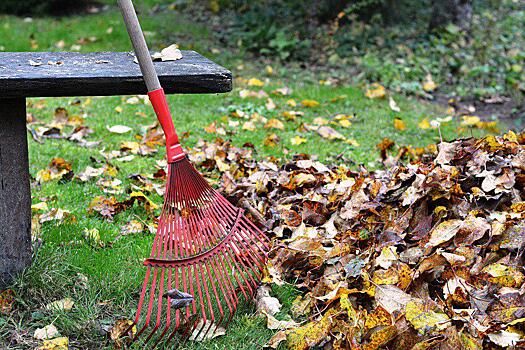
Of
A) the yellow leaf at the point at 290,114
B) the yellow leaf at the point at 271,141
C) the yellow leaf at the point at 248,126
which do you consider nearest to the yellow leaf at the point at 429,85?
the yellow leaf at the point at 290,114

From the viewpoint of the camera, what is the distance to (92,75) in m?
2.01

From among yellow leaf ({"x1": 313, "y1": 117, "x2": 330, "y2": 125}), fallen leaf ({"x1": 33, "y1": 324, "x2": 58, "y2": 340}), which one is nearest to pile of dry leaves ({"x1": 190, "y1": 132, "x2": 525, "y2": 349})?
fallen leaf ({"x1": 33, "y1": 324, "x2": 58, "y2": 340})

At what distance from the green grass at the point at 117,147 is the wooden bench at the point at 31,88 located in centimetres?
16

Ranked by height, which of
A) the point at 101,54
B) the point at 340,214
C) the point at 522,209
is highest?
the point at 101,54

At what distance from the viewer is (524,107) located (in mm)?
5516

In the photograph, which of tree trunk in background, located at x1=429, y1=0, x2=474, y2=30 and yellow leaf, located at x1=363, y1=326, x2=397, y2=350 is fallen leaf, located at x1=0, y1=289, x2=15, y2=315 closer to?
yellow leaf, located at x1=363, y1=326, x2=397, y2=350

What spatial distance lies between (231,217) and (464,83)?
4.32m

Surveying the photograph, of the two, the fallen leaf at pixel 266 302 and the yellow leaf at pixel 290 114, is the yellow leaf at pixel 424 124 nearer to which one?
the yellow leaf at pixel 290 114

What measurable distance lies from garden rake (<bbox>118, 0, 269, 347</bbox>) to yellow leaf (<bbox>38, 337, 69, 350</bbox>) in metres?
0.23

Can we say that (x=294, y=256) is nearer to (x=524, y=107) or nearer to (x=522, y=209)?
(x=522, y=209)

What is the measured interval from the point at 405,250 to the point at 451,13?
5247 millimetres

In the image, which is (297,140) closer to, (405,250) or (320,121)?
(320,121)

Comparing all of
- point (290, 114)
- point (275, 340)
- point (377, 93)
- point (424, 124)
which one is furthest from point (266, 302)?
point (377, 93)

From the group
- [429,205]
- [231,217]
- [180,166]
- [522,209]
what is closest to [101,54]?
[180,166]
